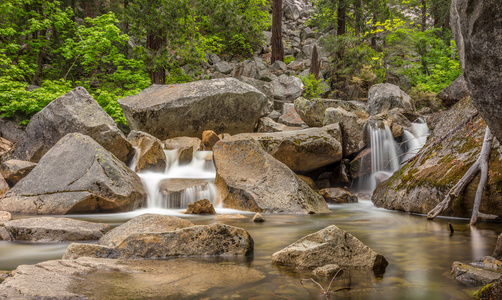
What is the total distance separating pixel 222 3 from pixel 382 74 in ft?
29.4

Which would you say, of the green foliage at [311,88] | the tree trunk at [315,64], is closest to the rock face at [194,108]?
the green foliage at [311,88]

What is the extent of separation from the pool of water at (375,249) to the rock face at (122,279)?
129 mm

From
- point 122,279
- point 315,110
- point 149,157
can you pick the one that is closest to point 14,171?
point 149,157

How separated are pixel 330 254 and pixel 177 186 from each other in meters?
6.10

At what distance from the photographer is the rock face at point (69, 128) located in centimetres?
1032

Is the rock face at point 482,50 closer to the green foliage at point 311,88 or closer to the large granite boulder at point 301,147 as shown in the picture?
the large granite boulder at point 301,147

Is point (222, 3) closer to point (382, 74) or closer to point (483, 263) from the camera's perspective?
point (382, 74)

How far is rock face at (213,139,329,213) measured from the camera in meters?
7.79

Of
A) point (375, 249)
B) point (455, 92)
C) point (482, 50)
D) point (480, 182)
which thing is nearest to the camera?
point (482, 50)

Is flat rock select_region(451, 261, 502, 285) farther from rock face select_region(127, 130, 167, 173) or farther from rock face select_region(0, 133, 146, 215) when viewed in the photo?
rock face select_region(127, 130, 167, 173)

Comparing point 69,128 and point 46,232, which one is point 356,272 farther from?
point 69,128

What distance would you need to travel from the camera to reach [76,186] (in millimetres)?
7434

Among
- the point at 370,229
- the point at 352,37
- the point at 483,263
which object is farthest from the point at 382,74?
the point at 483,263

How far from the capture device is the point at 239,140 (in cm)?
884
